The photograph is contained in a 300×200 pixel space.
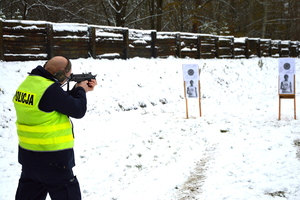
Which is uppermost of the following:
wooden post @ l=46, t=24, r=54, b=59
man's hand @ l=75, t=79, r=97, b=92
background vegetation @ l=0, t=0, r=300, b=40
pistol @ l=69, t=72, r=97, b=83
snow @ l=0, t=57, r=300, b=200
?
background vegetation @ l=0, t=0, r=300, b=40

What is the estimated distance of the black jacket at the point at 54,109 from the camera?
10.5ft

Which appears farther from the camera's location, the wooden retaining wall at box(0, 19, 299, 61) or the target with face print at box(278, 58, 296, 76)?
the wooden retaining wall at box(0, 19, 299, 61)

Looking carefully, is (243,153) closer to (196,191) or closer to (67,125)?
(196,191)

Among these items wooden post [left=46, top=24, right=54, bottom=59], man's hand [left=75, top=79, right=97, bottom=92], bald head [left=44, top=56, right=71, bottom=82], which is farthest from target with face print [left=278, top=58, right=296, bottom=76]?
bald head [left=44, top=56, right=71, bottom=82]

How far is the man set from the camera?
10.5 feet

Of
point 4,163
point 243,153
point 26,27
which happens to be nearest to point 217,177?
point 243,153

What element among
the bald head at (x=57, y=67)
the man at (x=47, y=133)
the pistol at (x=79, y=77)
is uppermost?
the bald head at (x=57, y=67)

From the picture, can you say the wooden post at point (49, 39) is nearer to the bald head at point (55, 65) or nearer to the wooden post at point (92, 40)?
the wooden post at point (92, 40)

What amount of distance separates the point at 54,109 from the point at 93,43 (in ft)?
40.9

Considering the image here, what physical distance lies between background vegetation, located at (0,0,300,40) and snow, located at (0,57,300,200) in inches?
323

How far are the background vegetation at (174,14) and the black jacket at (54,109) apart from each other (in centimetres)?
1666

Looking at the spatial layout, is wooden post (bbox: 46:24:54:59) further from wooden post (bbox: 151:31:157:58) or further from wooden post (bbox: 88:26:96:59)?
wooden post (bbox: 151:31:157:58)

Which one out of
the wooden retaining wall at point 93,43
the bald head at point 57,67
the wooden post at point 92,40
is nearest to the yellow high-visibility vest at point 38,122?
the bald head at point 57,67

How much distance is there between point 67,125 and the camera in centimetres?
338
